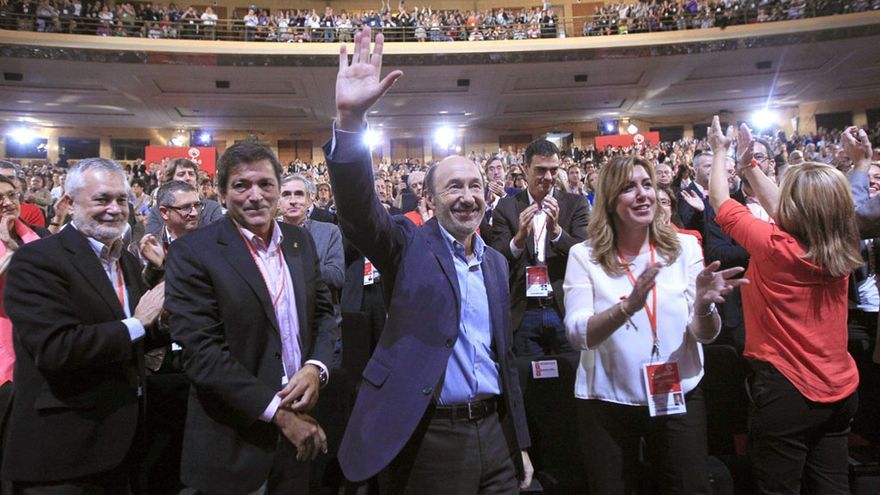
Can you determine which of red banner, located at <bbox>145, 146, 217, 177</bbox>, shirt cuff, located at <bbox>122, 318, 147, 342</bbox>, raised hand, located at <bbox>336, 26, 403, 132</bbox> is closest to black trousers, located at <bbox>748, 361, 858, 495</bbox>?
raised hand, located at <bbox>336, 26, 403, 132</bbox>

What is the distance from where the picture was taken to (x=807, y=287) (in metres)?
1.64

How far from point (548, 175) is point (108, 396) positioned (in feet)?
7.12

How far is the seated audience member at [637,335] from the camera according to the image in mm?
1533

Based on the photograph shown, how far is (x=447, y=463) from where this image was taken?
1.40 meters

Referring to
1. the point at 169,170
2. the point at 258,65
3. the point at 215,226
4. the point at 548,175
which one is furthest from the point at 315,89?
the point at 215,226

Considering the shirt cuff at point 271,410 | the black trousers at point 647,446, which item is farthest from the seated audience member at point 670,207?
the shirt cuff at point 271,410

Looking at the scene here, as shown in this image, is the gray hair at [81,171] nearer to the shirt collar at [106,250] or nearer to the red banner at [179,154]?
the shirt collar at [106,250]

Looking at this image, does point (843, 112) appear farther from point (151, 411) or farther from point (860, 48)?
point (151, 411)

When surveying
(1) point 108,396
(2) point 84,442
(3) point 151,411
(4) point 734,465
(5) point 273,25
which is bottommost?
(4) point 734,465

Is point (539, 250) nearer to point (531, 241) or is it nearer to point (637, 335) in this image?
point (531, 241)

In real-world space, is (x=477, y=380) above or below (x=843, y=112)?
below

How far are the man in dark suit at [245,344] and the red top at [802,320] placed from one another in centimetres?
150

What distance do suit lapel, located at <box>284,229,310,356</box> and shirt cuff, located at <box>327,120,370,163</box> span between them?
560mm

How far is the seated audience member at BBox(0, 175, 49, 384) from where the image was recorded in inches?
74.7
